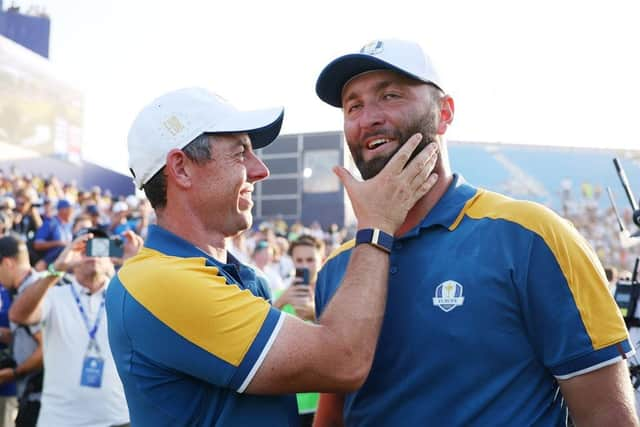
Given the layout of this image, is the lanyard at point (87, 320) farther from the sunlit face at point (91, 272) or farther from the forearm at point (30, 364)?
the forearm at point (30, 364)

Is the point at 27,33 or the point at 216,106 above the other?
the point at 27,33

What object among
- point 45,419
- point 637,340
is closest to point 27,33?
point 45,419

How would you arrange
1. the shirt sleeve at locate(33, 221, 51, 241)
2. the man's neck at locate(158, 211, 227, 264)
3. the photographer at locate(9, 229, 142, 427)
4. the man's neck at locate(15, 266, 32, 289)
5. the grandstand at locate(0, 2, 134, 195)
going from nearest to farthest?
the man's neck at locate(158, 211, 227, 264) < the photographer at locate(9, 229, 142, 427) < the man's neck at locate(15, 266, 32, 289) < the shirt sleeve at locate(33, 221, 51, 241) < the grandstand at locate(0, 2, 134, 195)

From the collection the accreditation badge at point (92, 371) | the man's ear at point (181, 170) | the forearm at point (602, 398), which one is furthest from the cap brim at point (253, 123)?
the accreditation badge at point (92, 371)

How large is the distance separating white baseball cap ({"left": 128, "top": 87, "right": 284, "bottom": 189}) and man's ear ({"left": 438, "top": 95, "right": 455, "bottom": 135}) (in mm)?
541

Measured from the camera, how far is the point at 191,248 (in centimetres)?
220

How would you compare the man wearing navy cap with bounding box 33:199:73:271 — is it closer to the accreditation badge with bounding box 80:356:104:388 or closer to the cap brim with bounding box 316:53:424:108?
the accreditation badge with bounding box 80:356:104:388

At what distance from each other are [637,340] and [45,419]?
149 inches

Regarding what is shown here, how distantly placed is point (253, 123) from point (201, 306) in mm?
653

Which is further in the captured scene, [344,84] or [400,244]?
[344,84]

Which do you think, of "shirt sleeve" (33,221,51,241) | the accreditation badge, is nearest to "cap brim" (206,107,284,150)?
the accreditation badge

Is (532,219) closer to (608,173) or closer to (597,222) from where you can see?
→ (597,222)

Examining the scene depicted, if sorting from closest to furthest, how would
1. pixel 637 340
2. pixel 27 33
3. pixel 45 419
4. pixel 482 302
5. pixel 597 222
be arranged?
1. pixel 482 302
2. pixel 637 340
3. pixel 45 419
4. pixel 597 222
5. pixel 27 33

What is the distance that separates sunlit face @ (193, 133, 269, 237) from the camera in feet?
7.41
